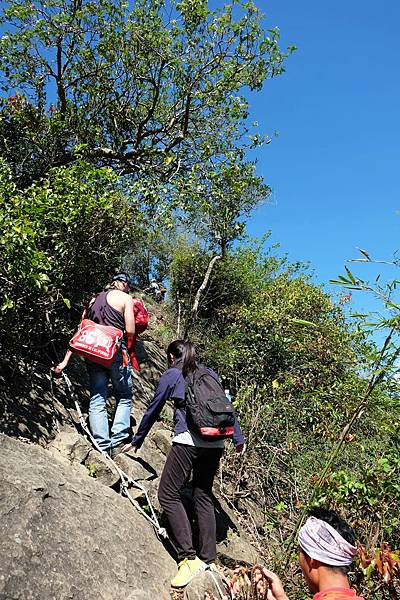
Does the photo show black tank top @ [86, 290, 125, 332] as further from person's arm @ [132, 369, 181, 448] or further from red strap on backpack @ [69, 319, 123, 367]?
person's arm @ [132, 369, 181, 448]

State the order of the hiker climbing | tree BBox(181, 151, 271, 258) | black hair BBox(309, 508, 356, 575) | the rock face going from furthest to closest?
tree BBox(181, 151, 271, 258), the hiker climbing, the rock face, black hair BBox(309, 508, 356, 575)

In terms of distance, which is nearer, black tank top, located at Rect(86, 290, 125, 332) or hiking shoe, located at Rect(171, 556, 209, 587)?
hiking shoe, located at Rect(171, 556, 209, 587)

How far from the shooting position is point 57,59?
8.76 meters

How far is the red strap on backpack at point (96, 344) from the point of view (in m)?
4.54

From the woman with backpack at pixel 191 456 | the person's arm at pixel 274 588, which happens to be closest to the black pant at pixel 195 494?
the woman with backpack at pixel 191 456

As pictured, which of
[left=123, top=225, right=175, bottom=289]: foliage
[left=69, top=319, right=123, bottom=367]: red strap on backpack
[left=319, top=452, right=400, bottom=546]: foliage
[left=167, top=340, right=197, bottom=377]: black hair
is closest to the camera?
[left=319, top=452, right=400, bottom=546]: foliage

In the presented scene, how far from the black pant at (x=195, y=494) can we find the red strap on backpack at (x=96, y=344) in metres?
1.21

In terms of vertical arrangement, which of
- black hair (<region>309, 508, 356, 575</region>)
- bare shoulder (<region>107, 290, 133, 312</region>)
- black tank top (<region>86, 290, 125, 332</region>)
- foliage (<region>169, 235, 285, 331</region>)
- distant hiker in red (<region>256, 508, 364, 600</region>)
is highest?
foliage (<region>169, 235, 285, 331</region>)

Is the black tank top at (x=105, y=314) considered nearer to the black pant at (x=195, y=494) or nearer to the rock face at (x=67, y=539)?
the rock face at (x=67, y=539)

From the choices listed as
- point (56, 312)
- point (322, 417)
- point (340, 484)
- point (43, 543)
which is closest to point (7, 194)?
point (56, 312)

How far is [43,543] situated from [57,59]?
874 centimetres

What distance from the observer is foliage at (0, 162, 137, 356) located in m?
3.98

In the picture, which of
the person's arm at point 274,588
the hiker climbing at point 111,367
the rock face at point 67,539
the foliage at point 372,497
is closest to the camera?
the person's arm at point 274,588

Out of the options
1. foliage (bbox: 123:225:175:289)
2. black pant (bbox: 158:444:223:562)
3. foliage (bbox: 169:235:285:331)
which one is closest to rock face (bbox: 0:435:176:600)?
black pant (bbox: 158:444:223:562)
